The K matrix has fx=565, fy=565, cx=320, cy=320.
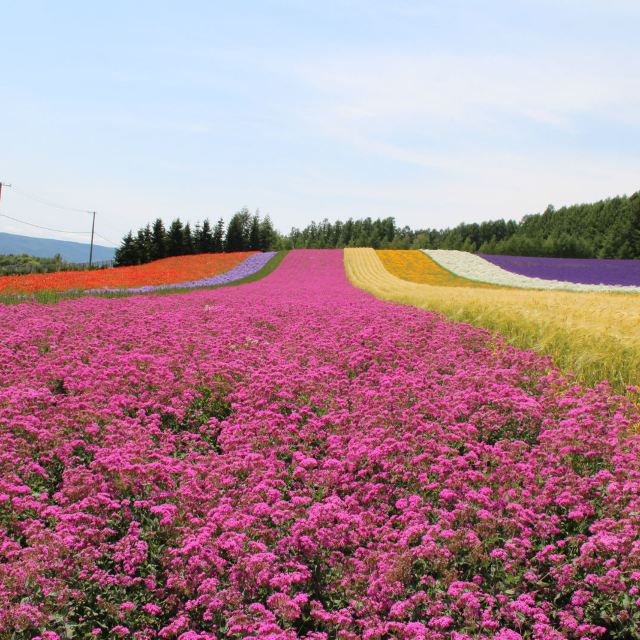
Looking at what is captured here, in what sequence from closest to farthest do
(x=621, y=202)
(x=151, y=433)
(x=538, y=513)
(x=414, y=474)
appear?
(x=538, y=513), (x=414, y=474), (x=151, y=433), (x=621, y=202)

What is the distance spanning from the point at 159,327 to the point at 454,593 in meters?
11.2

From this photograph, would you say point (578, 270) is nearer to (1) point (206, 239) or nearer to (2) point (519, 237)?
(2) point (519, 237)

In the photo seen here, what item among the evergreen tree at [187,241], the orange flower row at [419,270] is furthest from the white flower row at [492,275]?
the evergreen tree at [187,241]

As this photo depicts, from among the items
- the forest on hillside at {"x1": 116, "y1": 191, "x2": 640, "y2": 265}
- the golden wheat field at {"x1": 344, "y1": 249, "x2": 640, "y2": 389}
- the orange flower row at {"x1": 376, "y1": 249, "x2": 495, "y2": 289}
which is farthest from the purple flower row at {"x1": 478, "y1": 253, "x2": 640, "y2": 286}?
the golden wheat field at {"x1": 344, "y1": 249, "x2": 640, "y2": 389}

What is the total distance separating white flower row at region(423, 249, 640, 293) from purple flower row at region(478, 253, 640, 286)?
195cm

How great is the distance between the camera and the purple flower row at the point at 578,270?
51.4 m

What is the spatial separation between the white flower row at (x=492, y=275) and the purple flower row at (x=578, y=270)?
1954 millimetres

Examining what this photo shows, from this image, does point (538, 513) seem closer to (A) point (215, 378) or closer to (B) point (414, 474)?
(B) point (414, 474)

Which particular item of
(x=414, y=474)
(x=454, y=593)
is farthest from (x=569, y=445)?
(x=454, y=593)

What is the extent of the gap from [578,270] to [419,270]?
1632cm

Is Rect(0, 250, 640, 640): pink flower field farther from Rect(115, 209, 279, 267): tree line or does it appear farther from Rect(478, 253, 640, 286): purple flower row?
Rect(115, 209, 279, 267): tree line

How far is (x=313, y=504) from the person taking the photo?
605 centimetres

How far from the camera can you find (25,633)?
14.2 ft

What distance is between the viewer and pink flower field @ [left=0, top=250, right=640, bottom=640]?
4543 mm
